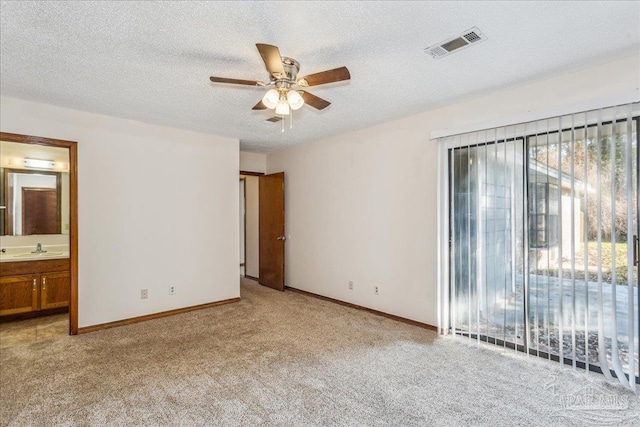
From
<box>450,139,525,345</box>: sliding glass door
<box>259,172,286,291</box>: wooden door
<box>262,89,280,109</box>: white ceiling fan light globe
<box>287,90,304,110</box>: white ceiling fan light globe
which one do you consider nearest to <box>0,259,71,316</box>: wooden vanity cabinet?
<box>259,172,286,291</box>: wooden door

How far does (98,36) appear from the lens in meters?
2.15

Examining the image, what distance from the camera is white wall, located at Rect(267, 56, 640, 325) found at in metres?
2.92

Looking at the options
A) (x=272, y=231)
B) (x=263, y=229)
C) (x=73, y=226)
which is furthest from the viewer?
(x=263, y=229)

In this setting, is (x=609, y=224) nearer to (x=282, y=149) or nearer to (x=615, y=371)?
(x=615, y=371)

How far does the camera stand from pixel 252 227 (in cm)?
673

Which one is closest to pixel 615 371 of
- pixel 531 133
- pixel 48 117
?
pixel 531 133

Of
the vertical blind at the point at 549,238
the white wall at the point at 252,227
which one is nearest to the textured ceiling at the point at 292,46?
the vertical blind at the point at 549,238

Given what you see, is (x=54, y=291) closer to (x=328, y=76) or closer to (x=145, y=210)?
(x=145, y=210)

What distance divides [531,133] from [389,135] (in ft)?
5.19

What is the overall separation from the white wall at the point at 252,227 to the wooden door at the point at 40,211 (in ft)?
10.1

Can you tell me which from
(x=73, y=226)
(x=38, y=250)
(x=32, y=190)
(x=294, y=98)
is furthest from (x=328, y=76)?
(x=38, y=250)

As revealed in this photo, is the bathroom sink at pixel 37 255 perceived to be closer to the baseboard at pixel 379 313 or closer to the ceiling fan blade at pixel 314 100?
the baseboard at pixel 379 313

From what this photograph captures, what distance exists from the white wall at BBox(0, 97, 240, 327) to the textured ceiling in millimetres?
475

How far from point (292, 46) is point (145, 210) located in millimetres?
2950
